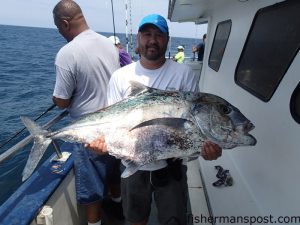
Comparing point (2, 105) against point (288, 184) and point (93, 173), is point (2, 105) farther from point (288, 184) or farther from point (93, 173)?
point (288, 184)

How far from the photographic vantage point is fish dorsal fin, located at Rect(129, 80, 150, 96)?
199 cm

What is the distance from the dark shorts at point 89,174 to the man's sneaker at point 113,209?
1.59 ft

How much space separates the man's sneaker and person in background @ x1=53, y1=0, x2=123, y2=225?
43 centimetres

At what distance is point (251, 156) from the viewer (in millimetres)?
2596

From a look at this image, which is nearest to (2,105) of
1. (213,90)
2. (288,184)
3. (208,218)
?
(213,90)

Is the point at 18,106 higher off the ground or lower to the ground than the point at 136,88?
lower

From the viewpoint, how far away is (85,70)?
8.30ft

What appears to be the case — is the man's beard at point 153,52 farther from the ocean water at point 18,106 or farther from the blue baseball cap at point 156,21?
the ocean water at point 18,106

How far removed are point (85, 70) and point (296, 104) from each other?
5.58ft

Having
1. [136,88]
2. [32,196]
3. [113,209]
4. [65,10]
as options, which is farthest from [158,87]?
[113,209]

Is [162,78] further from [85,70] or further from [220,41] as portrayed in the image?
[220,41]

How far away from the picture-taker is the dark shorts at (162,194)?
2.24 m

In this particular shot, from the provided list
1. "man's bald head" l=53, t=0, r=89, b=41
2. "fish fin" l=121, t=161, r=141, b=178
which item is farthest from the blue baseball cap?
"fish fin" l=121, t=161, r=141, b=178

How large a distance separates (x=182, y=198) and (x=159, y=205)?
0.20 meters
